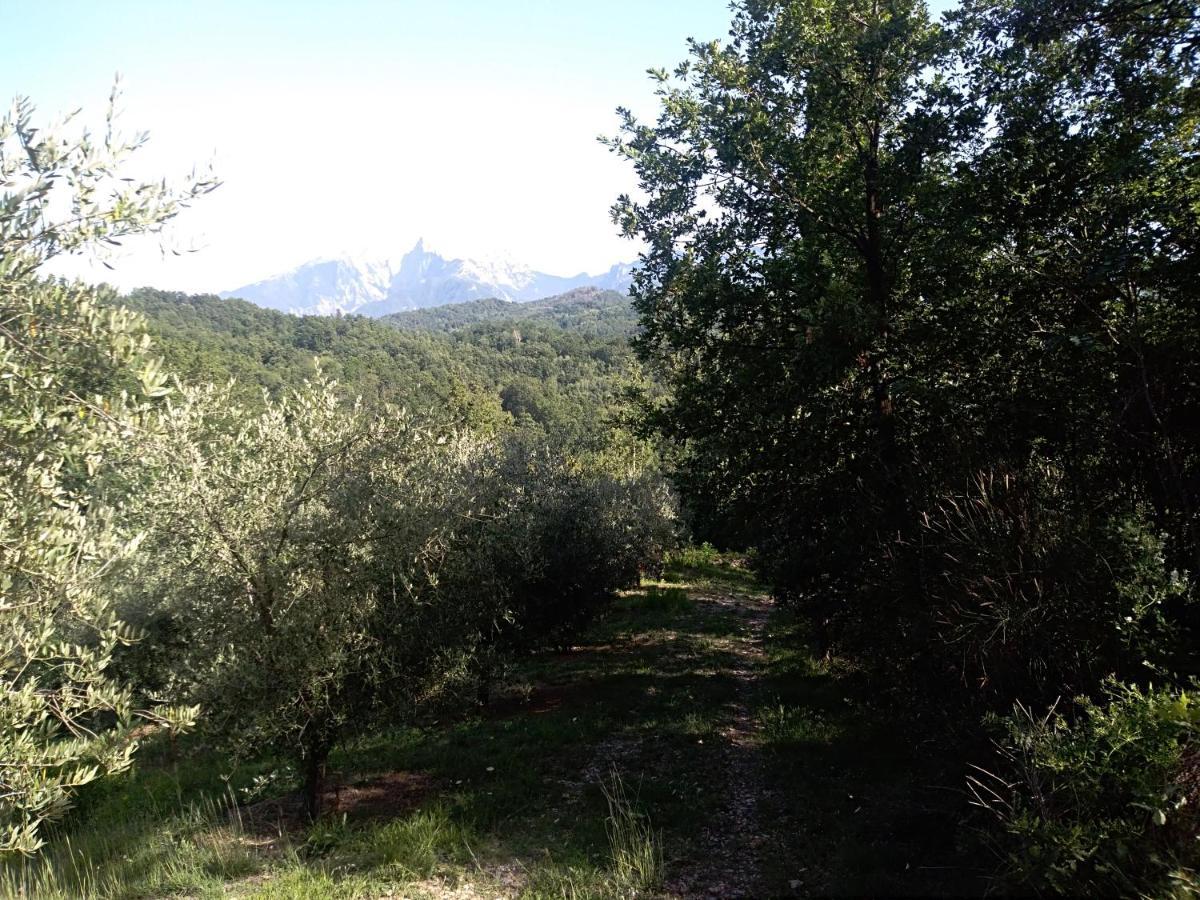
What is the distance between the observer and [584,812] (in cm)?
956

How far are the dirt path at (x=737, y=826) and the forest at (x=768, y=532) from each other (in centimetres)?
7

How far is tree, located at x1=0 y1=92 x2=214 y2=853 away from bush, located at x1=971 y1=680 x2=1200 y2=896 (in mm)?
6414

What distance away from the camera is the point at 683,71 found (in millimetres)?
10844

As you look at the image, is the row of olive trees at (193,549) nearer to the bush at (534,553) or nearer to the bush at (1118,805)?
the bush at (534,553)

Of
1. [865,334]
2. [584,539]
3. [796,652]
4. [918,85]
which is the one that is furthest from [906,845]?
[584,539]

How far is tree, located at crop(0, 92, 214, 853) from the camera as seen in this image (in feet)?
14.5

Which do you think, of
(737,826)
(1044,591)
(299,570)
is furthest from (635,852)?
(299,570)

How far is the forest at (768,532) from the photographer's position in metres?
4.68

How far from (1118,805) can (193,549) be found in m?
9.60

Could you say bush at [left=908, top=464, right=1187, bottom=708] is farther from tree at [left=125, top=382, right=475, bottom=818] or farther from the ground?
tree at [left=125, top=382, right=475, bottom=818]

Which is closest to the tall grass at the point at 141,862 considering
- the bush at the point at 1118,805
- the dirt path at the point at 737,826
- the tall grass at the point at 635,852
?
the tall grass at the point at 635,852

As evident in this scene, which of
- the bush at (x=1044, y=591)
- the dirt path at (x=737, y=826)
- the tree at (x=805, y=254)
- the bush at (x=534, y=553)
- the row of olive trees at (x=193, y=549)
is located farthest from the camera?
the bush at (x=534, y=553)

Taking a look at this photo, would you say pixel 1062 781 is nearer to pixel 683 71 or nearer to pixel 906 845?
pixel 906 845

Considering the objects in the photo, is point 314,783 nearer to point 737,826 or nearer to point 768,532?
point 737,826
